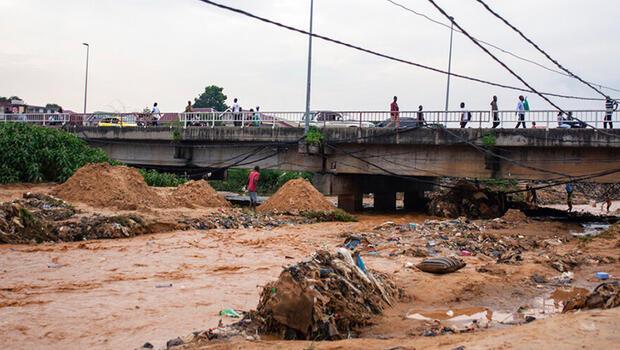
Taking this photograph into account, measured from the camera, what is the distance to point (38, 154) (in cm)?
2789

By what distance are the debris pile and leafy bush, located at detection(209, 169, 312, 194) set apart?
35.4 m

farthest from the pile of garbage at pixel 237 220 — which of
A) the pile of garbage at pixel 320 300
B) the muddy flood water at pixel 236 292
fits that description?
the pile of garbage at pixel 320 300

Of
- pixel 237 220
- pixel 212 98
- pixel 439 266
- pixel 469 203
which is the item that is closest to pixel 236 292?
pixel 439 266

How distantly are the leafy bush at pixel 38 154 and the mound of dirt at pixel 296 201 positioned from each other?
9535 mm

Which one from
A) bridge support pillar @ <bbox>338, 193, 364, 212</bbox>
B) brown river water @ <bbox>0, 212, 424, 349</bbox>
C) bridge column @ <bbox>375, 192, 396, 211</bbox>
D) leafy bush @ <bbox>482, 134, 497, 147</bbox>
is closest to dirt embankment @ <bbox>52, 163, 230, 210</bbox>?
brown river water @ <bbox>0, 212, 424, 349</bbox>

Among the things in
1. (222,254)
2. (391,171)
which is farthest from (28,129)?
(222,254)

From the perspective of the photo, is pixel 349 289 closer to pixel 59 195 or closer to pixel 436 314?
pixel 436 314

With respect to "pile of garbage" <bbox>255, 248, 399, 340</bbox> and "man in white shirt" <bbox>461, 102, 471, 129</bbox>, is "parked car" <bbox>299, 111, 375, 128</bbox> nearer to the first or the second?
"man in white shirt" <bbox>461, 102, 471, 129</bbox>

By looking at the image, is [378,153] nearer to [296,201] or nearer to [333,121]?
[333,121]

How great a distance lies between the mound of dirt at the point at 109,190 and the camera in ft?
70.3

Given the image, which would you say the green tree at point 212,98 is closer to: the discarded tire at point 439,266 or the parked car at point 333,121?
the parked car at point 333,121

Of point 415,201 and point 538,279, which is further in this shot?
point 415,201

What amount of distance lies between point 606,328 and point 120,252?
10.6 metres

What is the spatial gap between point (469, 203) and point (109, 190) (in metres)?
14.1
